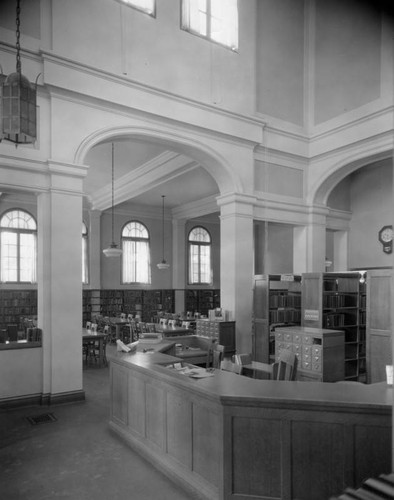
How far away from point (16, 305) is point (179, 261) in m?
6.95

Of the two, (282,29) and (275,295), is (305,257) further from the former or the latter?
(282,29)

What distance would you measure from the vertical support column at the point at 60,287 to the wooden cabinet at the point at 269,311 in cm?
428

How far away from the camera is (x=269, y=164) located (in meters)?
10.7

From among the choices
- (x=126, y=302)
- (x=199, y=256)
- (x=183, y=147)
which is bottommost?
(x=126, y=302)

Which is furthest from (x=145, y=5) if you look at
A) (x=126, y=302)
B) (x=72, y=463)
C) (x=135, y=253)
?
(x=126, y=302)

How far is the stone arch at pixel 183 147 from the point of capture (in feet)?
25.2

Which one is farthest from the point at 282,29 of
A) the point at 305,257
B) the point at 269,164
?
the point at 305,257

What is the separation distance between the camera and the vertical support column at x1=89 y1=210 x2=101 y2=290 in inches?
648

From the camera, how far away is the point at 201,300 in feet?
61.9

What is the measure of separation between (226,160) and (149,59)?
270cm

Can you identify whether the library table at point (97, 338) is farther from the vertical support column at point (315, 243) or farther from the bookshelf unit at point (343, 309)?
the vertical support column at point (315, 243)

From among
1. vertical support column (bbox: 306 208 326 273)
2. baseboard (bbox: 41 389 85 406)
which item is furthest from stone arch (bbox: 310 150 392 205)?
baseboard (bbox: 41 389 85 406)

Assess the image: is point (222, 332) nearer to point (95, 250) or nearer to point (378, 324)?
point (378, 324)

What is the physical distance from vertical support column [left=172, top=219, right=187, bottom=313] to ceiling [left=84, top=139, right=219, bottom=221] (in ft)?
3.81
